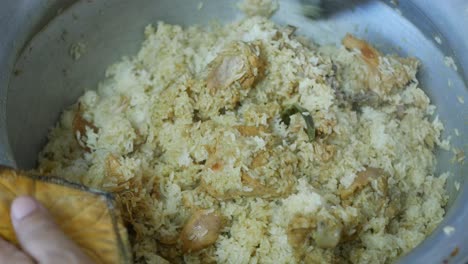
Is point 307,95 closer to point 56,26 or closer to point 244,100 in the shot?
point 244,100

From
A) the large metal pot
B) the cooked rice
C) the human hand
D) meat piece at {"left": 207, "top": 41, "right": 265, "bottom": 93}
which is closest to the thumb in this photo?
the human hand

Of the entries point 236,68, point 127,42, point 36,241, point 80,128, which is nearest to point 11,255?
point 36,241

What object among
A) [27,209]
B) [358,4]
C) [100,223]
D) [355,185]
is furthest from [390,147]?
[27,209]

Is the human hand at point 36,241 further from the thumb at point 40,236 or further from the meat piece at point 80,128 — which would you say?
the meat piece at point 80,128

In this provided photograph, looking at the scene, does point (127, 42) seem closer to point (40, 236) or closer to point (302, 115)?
point (302, 115)

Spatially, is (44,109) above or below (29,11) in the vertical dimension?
below
